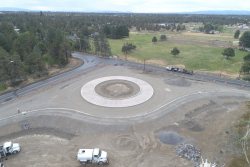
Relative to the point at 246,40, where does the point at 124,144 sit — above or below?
below

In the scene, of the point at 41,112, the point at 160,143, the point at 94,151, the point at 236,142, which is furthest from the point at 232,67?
the point at 41,112

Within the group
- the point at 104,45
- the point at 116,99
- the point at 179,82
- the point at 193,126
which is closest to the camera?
the point at 193,126

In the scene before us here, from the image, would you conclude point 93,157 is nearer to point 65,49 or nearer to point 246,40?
point 65,49

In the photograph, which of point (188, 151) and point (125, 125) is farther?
point (125, 125)

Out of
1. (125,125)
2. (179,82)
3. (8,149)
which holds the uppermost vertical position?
(179,82)

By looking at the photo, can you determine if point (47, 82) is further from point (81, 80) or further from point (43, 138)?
point (43, 138)

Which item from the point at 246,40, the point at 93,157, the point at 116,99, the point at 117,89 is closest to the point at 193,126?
the point at 116,99

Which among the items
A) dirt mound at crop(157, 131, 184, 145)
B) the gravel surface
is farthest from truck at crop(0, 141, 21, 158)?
the gravel surface

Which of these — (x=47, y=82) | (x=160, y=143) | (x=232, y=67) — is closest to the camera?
(x=160, y=143)

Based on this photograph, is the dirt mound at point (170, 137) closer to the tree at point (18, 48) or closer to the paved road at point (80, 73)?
the paved road at point (80, 73)
